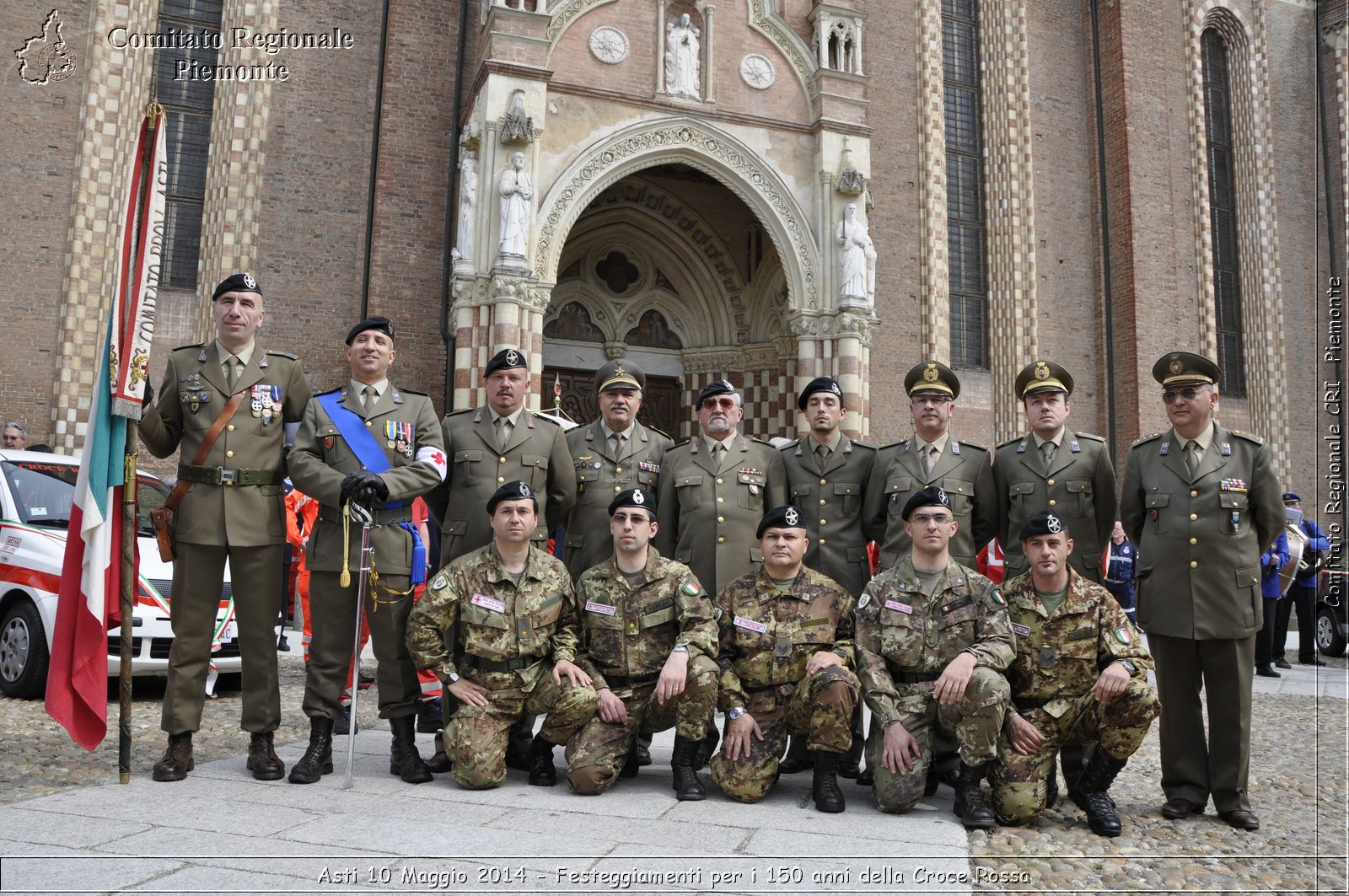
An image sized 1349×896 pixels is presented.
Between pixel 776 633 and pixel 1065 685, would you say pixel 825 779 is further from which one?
pixel 1065 685

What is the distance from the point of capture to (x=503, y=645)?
4.88m

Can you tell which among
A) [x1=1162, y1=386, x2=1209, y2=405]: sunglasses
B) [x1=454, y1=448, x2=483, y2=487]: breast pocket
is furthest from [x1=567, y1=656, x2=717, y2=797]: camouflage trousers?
[x1=1162, y1=386, x2=1209, y2=405]: sunglasses

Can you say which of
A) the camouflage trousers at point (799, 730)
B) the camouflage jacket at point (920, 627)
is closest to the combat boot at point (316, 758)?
the camouflage trousers at point (799, 730)

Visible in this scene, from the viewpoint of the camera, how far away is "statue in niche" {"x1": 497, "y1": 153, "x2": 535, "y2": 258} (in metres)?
12.3

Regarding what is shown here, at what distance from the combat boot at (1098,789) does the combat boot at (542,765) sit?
2486mm

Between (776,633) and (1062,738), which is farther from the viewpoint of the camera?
(776,633)

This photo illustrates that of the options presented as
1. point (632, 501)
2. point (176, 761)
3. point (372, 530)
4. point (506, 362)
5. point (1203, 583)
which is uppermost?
point (506, 362)

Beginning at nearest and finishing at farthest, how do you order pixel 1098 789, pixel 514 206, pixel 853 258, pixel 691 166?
pixel 1098 789 → pixel 514 206 → pixel 853 258 → pixel 691 166

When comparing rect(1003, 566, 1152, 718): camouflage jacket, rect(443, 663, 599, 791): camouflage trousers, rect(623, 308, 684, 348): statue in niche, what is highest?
rect(623, 308, 684, 348): statue in niche

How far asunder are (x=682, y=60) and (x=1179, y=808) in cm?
1164

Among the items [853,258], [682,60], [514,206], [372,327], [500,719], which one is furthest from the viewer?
[853,258]

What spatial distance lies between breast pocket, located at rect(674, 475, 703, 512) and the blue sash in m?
1.56

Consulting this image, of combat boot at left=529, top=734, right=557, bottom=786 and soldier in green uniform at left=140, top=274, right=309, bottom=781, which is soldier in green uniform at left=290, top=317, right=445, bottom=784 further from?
combat boot at left=529, top=734, right=557, bottom=786

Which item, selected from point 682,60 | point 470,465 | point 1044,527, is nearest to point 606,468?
point 470,465
